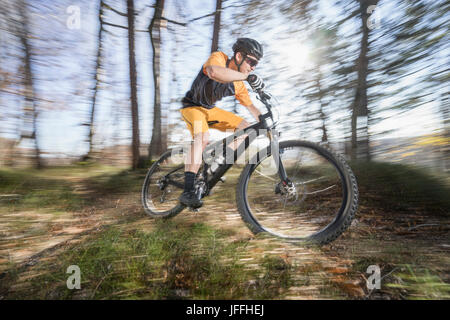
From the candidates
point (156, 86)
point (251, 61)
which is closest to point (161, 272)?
point (251, 61)

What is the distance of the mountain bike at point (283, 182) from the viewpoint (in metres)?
1.72

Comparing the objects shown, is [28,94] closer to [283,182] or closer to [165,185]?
[165,185]

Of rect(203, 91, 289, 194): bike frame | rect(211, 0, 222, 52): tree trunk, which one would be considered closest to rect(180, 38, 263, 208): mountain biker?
Result: rect(203, 91, 289, 194): bike frame

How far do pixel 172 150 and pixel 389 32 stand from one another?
3.34 m

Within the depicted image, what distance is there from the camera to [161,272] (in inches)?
60.1

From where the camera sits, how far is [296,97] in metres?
3.75

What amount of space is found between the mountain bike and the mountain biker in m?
0.15

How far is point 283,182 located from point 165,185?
5.66ft

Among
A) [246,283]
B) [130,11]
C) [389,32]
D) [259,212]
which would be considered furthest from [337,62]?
[130,11]

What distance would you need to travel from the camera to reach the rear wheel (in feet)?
9.36

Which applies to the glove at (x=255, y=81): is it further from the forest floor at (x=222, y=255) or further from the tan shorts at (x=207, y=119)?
the forest floor at (x=222, y=255)

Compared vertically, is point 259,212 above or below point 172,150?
below

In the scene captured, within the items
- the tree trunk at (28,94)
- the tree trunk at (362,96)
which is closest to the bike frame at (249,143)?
the tree trunk at (362,96)

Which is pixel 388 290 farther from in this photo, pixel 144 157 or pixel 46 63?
pixel 46 63
